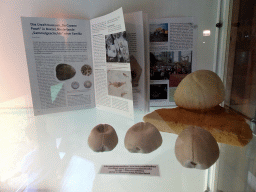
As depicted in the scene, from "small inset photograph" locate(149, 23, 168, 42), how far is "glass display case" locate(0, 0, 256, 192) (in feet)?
0.12

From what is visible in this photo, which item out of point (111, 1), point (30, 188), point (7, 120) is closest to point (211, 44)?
point (111, 1)

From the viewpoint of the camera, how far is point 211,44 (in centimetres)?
63

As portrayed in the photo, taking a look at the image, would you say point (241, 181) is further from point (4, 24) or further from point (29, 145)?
point (4, 24)

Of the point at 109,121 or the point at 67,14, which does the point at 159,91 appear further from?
the point at 67,14

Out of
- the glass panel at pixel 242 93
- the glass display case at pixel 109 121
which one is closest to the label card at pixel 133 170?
the glass display case at pixel 109 121

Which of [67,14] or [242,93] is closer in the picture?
[242,93]

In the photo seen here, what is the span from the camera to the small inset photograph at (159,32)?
2.16 ft

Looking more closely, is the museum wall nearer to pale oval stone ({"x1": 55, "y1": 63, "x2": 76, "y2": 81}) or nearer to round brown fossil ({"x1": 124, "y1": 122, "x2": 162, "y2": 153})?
pale oval stone ({"x1": 55, "y1": 63, "x2": 76, "y2": 81})

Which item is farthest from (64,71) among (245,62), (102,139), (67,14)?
(245,62)

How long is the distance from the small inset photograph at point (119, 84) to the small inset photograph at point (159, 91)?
0.11 metres

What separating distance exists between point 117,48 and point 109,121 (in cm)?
27

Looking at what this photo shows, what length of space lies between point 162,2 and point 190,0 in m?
0.10

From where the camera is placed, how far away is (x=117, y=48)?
637 millimetres

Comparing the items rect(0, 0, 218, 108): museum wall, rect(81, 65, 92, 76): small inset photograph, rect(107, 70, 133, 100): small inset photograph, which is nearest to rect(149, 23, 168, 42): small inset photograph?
rect(0, 0, 218, 108): museum wall
